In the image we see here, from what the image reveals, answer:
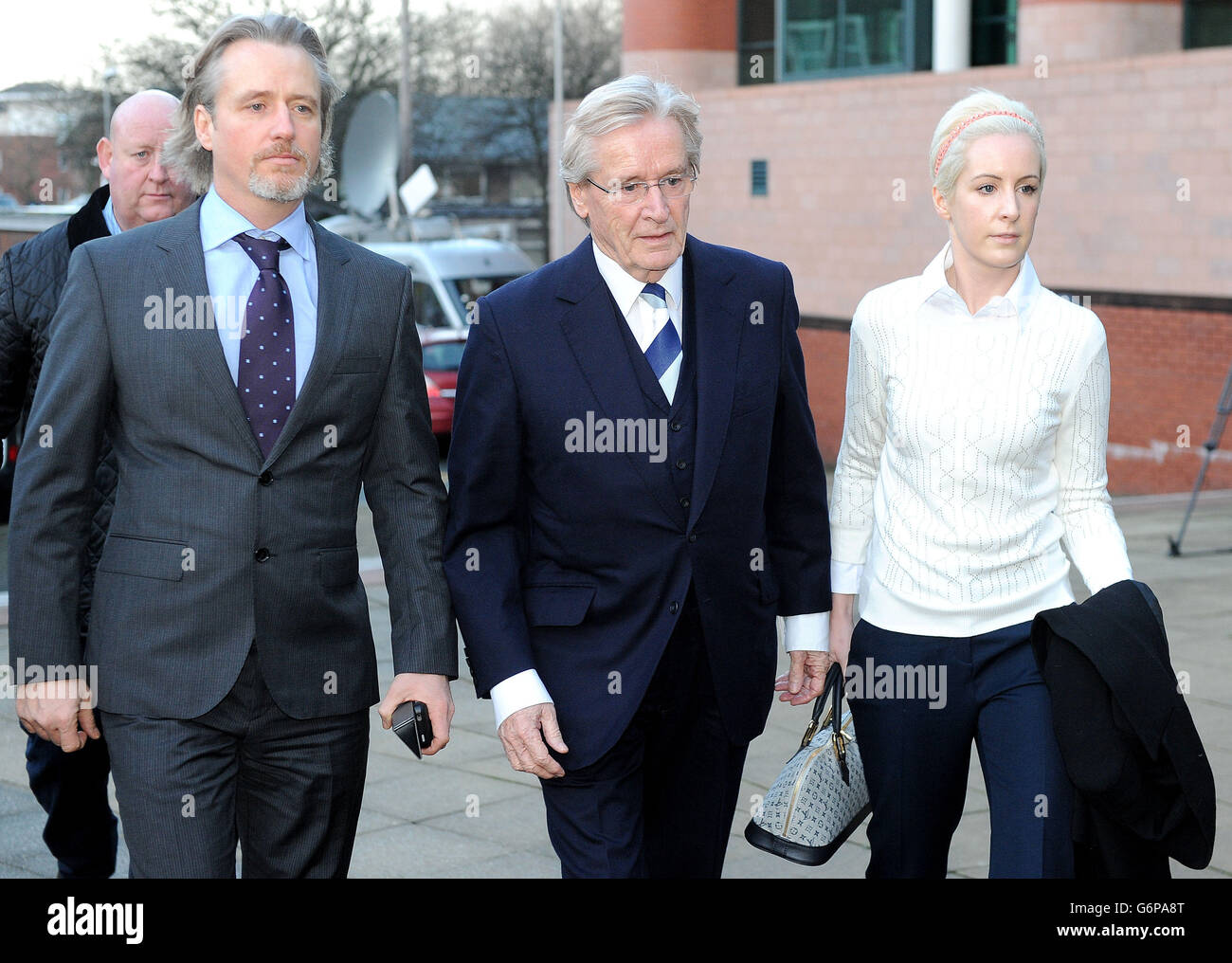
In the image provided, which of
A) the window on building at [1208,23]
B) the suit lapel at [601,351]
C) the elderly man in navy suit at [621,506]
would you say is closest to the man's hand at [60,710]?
the elderly man in navy suit at [621,506]

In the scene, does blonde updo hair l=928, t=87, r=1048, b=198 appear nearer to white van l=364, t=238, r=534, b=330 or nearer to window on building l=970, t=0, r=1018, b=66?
white van l=364, t=238, r=534, b=330

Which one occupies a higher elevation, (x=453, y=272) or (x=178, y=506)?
(x=178, y=506)

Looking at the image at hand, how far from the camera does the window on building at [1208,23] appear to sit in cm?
1867

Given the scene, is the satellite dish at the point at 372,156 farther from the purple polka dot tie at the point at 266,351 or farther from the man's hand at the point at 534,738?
the man's hand at the point at 534,738

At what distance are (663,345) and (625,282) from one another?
0.50 feet

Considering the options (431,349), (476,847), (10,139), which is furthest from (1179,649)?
(10,139)

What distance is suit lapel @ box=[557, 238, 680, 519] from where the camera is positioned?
3.45 meters

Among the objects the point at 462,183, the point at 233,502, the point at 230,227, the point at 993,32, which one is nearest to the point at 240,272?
the point at 230,227

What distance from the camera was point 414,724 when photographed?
3.39 metres

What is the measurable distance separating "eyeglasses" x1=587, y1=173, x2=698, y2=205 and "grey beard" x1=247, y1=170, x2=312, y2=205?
1.97ft

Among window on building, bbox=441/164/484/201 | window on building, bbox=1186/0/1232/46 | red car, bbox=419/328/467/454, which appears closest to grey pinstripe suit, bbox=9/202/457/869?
red car, bbox=419/328/467/454

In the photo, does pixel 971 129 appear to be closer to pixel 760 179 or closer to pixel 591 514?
pixel 591 514
